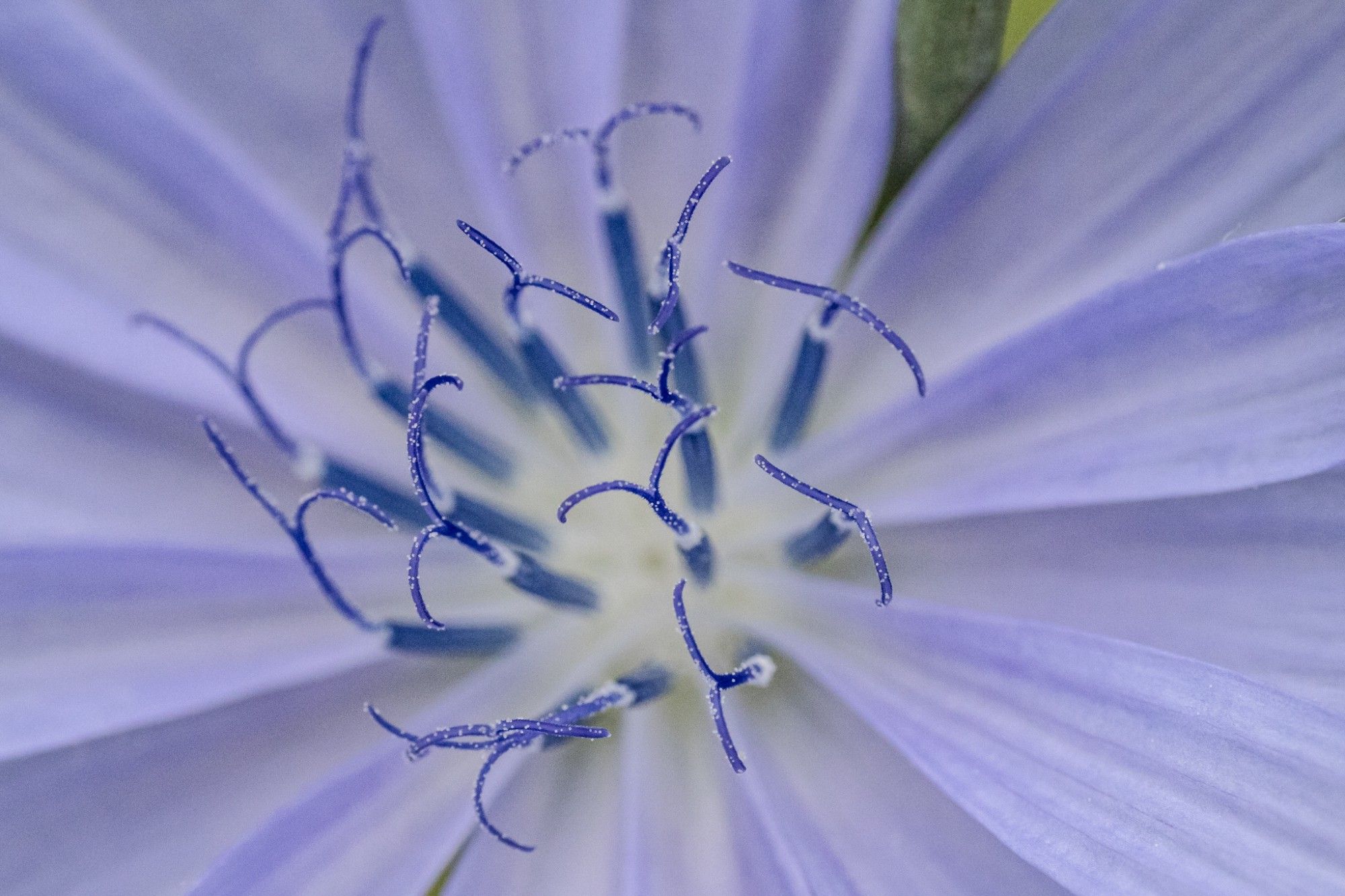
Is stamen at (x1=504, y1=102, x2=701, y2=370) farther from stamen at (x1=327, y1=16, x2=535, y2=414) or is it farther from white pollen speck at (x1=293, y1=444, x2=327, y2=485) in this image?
white pollen speck at (x1=293, y1=444, x2=327, y2=485)

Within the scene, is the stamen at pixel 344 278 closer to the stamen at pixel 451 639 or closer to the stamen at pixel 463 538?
the stamen at pixel 463 538

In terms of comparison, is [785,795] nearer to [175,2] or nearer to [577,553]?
[577,553]

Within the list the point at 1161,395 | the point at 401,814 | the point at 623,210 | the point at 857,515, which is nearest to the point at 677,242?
the point at 623,210

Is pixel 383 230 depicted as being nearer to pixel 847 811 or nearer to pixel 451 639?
pixel 451 639

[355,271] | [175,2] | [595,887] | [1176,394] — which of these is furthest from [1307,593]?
[175,2]

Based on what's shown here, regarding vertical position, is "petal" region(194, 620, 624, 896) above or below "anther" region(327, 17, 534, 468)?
below

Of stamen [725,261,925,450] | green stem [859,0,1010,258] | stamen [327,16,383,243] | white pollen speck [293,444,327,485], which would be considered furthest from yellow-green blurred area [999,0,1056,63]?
white pollen speck [293,444,327,485]

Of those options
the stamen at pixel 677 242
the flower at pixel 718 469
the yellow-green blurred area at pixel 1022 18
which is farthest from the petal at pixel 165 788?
the yellow-green blurred area at pixel 1022 18
